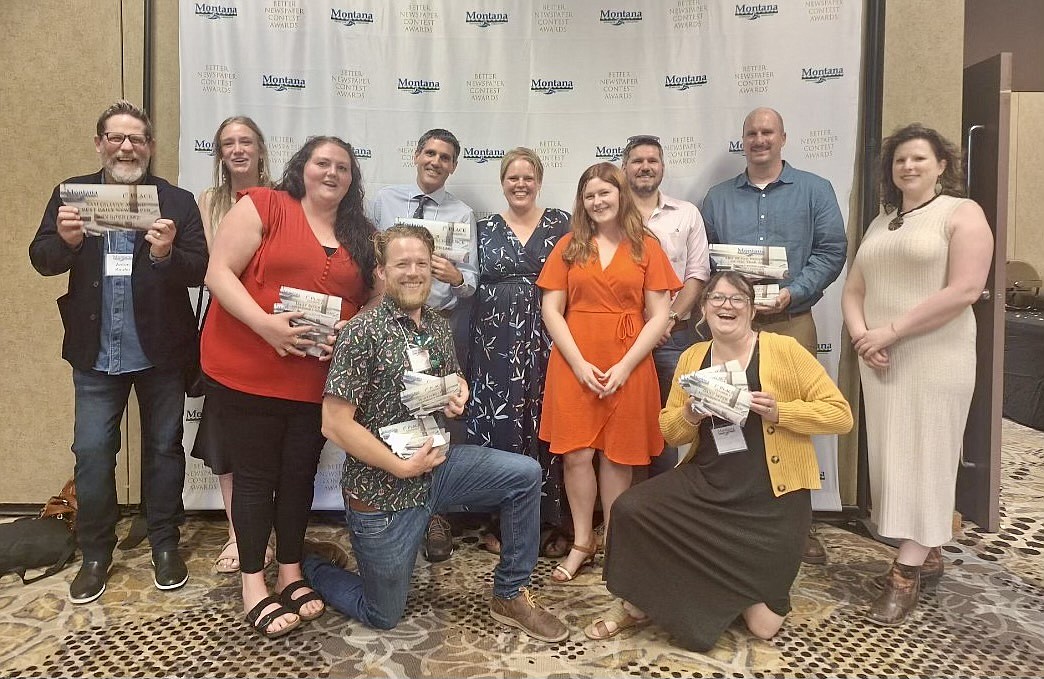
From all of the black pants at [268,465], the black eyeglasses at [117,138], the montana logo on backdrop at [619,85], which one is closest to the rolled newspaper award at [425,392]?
the black pants at [268,465]

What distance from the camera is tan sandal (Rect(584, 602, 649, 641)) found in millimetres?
2353

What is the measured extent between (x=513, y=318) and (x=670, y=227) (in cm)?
85

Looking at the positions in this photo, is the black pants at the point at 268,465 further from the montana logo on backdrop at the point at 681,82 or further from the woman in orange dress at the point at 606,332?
the montana logo on backdrop at the point at 681,82

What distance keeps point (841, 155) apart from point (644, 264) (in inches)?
55.8

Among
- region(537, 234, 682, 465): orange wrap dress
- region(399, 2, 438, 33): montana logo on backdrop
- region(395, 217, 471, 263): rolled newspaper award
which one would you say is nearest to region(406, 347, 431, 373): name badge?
region(395, 217, 471, 263): rolled newspaper award

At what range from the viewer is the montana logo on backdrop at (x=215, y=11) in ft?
10.8

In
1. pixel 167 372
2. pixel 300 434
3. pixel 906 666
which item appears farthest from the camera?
pixel 167 372

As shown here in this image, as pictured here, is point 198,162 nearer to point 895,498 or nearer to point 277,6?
point 277,6

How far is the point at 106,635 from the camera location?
7.74 feet

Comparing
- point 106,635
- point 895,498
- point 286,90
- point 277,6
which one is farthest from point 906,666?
point 277,6

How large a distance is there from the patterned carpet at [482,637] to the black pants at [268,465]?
336mm

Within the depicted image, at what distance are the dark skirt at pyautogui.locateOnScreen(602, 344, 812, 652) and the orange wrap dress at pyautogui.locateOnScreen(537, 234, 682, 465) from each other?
1.34 feet

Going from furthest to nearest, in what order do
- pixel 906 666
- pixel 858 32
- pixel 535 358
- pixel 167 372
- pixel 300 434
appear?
pixel 858 32 < pixel 535 358 < pixel 167 372 < pixel 300 434 < pixel 906 666

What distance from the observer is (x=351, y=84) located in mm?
3381
